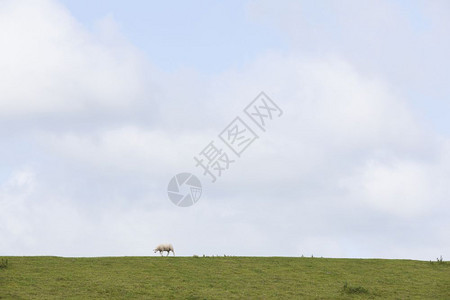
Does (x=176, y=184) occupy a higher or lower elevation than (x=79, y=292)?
higher

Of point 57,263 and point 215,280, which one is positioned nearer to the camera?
point 215,280

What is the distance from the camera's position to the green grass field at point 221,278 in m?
35.5

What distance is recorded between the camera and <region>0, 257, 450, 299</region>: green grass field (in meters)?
35.5

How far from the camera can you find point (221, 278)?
3888cm

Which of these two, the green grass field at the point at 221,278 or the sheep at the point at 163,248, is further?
the sheep at the point at 163,248

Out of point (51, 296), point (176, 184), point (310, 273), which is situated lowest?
point (51, 296)

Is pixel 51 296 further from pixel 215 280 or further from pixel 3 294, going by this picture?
pixel 215 280

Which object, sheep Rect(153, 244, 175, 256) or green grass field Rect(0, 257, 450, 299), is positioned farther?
sheep Rect(153, 244, 175, 256)

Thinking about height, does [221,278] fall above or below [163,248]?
below

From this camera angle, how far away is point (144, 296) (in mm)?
34750

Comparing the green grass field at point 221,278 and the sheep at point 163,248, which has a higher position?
the sheep at point 163,248

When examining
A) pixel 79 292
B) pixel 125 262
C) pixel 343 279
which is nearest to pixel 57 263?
pixel 125 262

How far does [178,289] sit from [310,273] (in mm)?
8899

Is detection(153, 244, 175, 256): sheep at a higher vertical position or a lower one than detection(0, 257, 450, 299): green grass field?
higher
